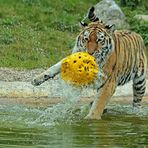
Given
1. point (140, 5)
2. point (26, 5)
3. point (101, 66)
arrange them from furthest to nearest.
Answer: point (140, 5) < point (26, 5) < point (101, 66)

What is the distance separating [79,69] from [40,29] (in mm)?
9746

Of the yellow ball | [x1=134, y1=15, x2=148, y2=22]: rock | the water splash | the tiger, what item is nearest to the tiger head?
the tiger

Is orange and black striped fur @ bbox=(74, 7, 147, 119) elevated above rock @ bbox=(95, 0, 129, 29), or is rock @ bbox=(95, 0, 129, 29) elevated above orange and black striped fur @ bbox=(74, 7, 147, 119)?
orange and black striped fur @ bbox=(74, 7, 147, 119)

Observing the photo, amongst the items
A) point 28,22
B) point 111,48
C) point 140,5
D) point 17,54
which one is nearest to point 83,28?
point 111,48

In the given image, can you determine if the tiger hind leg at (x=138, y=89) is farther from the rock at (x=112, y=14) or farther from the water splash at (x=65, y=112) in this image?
the rock at (x=112, y=14)

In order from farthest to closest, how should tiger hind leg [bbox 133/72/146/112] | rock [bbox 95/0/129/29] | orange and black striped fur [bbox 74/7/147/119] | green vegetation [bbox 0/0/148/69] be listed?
rock [bbox 95/0/129/29], green vegetation [bbox 0/0/148/69], tiger hind leg [bbox 133/72/146/112], orange and black striped fur [bbox 74/7/147/119]

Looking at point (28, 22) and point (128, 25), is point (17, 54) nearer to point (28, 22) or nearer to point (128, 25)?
point (28, 22)

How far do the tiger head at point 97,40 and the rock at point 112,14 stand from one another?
932 centimetres

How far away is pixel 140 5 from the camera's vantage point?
2203 cm

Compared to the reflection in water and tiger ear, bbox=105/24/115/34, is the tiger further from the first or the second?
the reflection in water

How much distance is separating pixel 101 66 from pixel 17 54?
6239mm

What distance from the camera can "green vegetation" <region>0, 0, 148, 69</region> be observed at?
1592 cm

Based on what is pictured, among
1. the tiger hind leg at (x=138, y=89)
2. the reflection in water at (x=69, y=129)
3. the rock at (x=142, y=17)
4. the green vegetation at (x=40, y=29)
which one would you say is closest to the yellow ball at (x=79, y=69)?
the reflection in water at (x=69, y=129)

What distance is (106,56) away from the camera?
9.98 m
